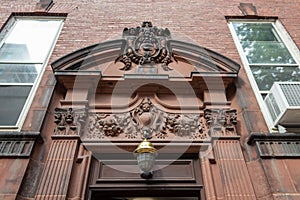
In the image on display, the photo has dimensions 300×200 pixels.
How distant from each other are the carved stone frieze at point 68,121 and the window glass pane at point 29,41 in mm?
1737

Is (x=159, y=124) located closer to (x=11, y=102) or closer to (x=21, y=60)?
(x=11, y=102)

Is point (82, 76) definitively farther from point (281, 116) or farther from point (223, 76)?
point (281, 116)

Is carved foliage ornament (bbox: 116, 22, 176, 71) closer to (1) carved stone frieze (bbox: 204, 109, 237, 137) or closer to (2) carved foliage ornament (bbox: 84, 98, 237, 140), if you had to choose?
(2) carved foliage ornament (bbox: 84, 98, 237, 140)

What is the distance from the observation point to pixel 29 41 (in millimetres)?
5820

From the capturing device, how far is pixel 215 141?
3.96 metres

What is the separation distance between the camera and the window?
14.4 ft

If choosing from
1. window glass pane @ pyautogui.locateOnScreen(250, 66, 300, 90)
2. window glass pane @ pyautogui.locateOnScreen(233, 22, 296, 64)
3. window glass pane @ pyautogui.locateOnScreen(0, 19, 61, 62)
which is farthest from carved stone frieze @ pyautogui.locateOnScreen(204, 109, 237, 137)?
window glass pane @ pyautogui.locateOnScreen(0, 19, 61, 62)

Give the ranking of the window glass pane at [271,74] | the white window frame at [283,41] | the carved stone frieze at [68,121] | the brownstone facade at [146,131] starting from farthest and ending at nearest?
1. the window glass pane at [271,74]
2. the white window frame at [283,41]
3. the carved stone frieze at [68,121]
4. the brownstone facade at [146,131]

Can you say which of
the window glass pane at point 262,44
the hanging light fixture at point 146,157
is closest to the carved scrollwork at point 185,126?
the hanging light fixture at point 146,157

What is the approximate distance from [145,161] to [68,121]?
1340 millimetres

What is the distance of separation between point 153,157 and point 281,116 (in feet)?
6.46

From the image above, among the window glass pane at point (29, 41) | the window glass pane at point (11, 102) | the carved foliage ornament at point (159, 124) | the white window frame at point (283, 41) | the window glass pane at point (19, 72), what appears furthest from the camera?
the window glass pane at point (29, 41)

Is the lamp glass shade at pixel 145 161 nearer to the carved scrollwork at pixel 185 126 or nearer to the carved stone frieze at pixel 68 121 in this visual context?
the carved scrollwork at pixel 185 126

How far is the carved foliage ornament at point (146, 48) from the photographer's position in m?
5.07
